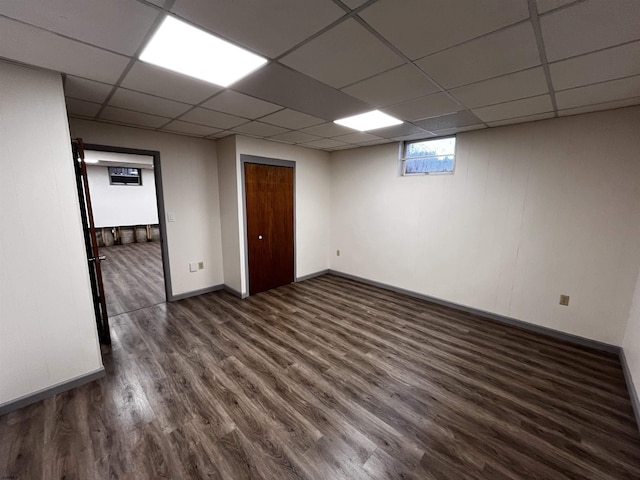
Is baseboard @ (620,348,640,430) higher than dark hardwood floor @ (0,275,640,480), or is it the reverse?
baseboard @ (620,348,640,430)

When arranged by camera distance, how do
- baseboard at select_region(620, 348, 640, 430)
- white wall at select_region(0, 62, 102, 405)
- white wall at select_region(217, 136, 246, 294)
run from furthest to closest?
white wall at select_region(217, 136, 246, 294) → baseboard at select_region(620, 348, 640, 430) → white wall at select_region(0, 62, 102, 405)

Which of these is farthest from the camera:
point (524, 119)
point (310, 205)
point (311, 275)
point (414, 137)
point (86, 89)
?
point (311, 275)

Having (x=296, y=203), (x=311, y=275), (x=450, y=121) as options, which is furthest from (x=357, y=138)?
(x=311, y=275)

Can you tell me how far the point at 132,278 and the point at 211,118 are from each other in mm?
3860

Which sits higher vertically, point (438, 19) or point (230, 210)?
point (438, 19)

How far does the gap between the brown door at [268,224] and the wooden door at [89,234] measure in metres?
1.86

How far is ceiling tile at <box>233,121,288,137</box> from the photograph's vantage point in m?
3.23

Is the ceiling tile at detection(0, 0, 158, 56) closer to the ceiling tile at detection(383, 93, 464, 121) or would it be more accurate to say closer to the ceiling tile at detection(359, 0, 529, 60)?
the ceiling tile at detection(359, 0, 529, 60)

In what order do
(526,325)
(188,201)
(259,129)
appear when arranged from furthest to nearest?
(188,201)
(259,129)
(526,325)

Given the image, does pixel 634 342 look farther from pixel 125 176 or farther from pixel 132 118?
pixel 125 176

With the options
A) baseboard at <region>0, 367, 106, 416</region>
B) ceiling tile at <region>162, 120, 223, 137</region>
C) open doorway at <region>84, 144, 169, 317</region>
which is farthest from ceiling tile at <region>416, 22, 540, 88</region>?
open doorway at <region>84, 144, 169, 317</region>

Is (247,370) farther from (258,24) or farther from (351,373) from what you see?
(258,24)

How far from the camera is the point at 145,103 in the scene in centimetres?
248

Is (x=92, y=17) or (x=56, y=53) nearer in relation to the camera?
(x=92, y=17)
